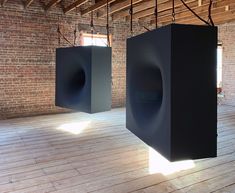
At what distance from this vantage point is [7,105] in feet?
21.0

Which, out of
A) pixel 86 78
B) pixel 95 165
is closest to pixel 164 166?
pixel 95 165

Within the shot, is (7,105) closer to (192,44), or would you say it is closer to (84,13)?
(84,13)

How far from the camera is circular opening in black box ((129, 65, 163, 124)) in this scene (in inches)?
87.3

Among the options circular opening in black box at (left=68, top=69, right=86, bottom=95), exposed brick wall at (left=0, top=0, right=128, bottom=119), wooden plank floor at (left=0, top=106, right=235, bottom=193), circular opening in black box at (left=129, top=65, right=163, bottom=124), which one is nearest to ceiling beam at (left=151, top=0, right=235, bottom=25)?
exposed brick wall at (left=0, top=0, right=128, bottom=119)

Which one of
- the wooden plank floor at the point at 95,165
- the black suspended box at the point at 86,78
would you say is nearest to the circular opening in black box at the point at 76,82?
the black suspended box at the point at 86,78

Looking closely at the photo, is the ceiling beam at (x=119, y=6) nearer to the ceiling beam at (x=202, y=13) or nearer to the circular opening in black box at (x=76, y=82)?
the ceiling beam at (x=202, y=13)

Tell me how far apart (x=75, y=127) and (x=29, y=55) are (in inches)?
95.6

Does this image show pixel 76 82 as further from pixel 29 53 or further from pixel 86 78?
pixel 29 53

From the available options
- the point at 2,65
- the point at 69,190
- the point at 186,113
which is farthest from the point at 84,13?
the point at 186,113

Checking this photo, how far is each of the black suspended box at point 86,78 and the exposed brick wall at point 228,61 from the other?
615 centimetres

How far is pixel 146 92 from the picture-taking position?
7.79ft

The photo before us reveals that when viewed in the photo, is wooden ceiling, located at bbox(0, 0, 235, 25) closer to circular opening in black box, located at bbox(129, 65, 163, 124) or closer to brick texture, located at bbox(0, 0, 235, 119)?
brick texture, located at bbox(0, 0, 235, 119)

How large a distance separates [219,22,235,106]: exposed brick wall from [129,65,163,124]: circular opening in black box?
6.88 m

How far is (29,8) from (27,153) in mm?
4130
